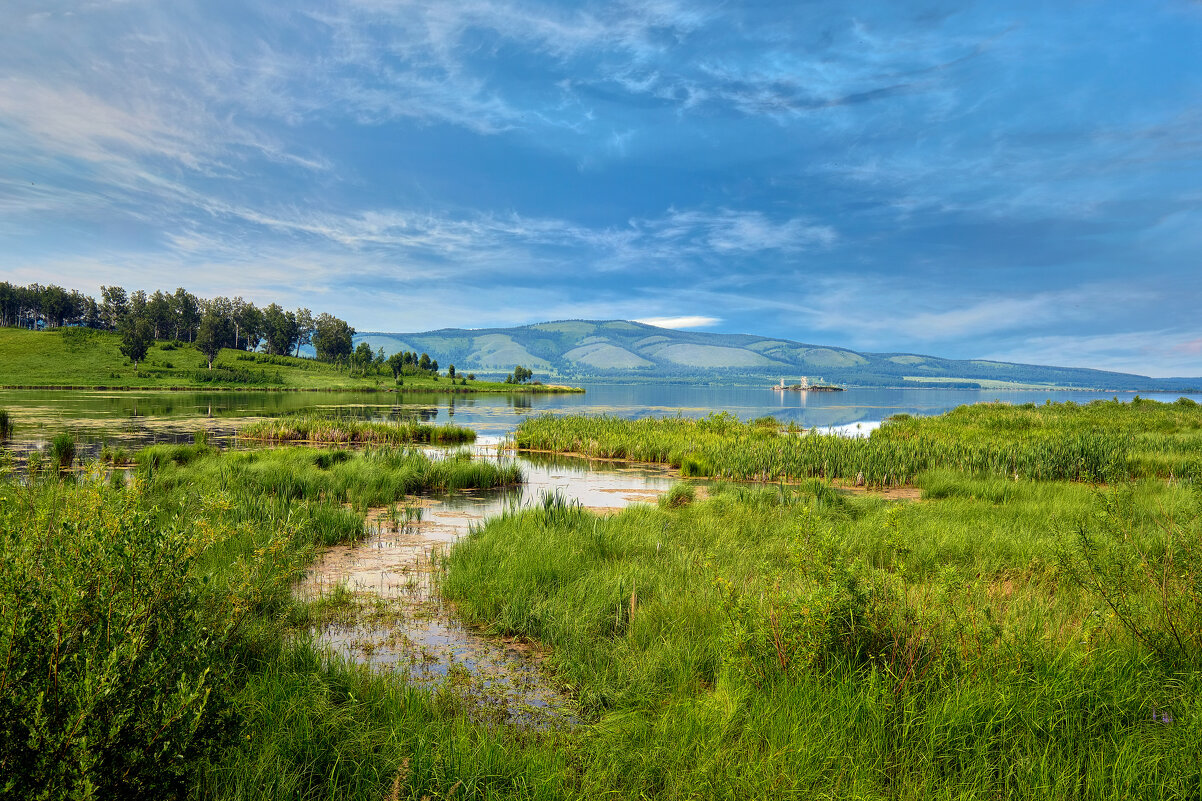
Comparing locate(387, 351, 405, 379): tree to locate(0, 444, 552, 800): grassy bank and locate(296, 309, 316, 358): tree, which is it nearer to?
→ locate(296, 309, 316, 358): tree

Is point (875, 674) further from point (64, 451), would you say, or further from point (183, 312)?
point (183, 312)

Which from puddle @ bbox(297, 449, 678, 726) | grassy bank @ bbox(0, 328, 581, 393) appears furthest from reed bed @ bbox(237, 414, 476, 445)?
grassy bank @ bbox(0, 328, 581, 393)

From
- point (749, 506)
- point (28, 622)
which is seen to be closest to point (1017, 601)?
point (749, 506)

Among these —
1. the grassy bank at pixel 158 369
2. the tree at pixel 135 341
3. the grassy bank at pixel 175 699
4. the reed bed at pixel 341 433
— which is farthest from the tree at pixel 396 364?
the grassy bank at pixel 175 699

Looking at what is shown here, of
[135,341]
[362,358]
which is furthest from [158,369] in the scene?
[362,358]

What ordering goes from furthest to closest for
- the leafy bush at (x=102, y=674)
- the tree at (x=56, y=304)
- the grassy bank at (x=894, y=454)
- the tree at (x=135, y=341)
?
the tree at (x=56, y=304)
the tree at (x=135, y=341)
the grassy bank at (x=894, y=454)
the leafy bush at (x=102, y=674)

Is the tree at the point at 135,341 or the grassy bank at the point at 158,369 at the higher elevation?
the tree at the point at 135,341

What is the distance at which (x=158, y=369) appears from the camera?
9794cm

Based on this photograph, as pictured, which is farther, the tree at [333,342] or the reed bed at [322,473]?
the tree at [333,342]

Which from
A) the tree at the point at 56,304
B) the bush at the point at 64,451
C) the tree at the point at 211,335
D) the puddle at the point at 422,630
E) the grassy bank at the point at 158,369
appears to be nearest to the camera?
the puddle at the point at 422,630

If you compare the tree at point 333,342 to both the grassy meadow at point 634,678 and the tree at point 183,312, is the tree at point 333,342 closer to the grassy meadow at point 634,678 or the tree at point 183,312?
the tree at point 183,312

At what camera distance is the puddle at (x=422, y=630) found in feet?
17.9

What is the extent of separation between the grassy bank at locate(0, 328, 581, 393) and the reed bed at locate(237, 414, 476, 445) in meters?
71.4

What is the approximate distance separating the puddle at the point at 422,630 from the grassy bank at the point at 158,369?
9272 cm
